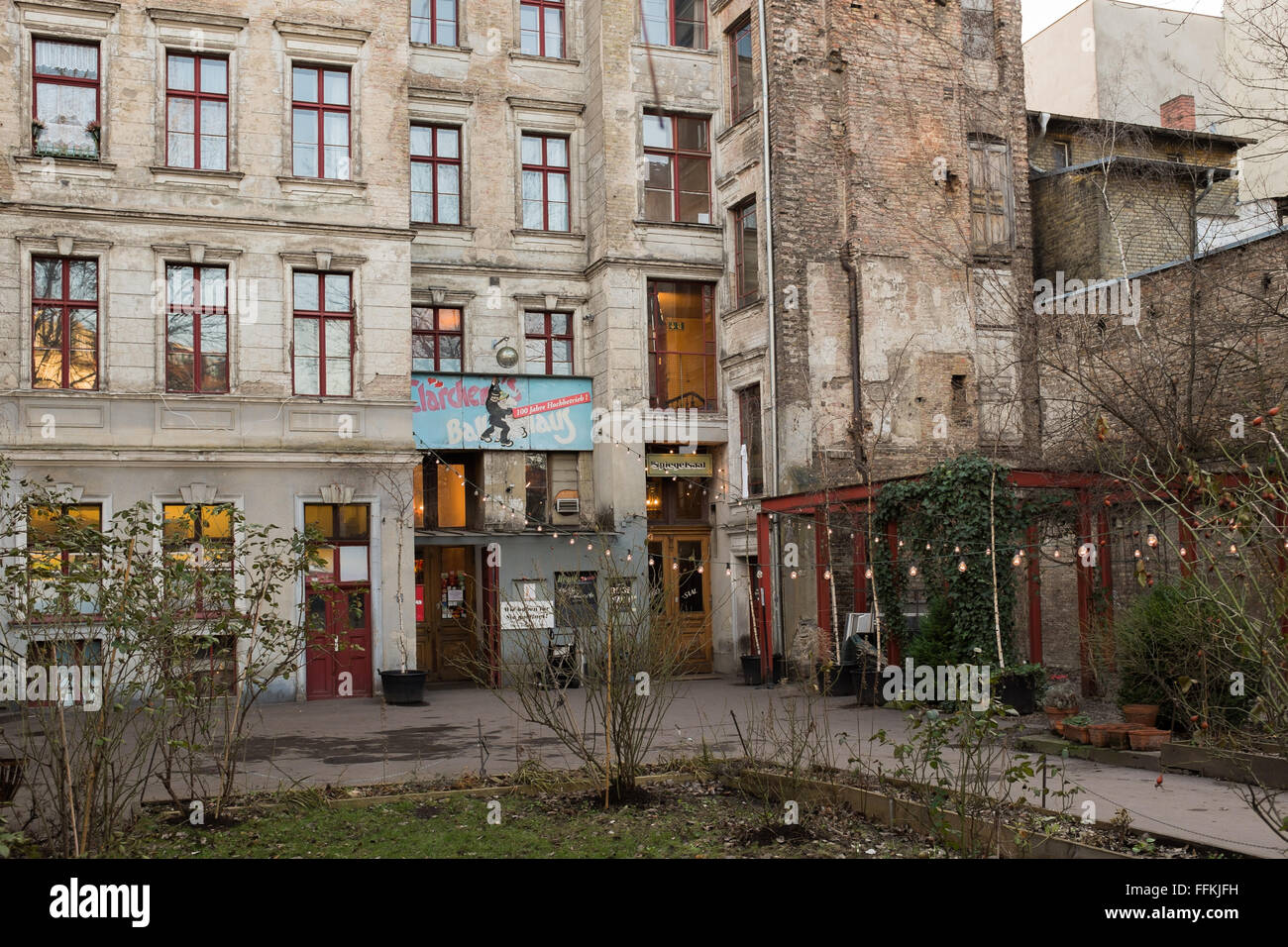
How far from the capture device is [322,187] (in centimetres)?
2167

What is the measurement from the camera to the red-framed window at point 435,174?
25.1 meters

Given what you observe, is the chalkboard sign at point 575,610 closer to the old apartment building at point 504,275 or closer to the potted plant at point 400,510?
the old apartment building at point 504,275

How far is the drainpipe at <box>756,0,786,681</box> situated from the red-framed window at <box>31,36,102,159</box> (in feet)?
40.6

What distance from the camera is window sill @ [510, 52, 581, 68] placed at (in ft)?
84.2

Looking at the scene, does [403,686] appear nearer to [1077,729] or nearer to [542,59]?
[1077,729]

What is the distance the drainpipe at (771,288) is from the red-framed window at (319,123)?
8.19m

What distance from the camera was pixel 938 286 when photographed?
81.1 ft

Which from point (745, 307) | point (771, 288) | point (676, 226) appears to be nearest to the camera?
point (771, 288)

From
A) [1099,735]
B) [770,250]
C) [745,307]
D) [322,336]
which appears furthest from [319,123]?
[1099,735]

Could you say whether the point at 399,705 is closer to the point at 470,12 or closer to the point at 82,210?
the point at 82,210

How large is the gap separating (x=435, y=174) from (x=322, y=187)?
3.95 meters

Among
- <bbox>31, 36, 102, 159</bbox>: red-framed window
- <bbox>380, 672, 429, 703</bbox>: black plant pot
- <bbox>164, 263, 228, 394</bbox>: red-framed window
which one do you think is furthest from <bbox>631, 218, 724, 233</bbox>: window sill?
A: <bbox>380, 672, 429, 703</bbox>: black plant pot
